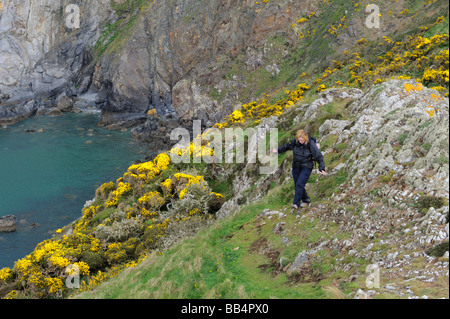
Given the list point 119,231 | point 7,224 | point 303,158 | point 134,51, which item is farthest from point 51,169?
point 303,158

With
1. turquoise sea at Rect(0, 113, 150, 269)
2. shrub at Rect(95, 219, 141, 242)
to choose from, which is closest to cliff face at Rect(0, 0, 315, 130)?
turquoise sea at Rect(0, 113, 150, 269)

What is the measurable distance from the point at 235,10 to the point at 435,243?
67033 millimetres

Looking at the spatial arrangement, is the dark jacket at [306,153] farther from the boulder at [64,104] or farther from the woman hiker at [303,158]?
the boulder at [64,104]

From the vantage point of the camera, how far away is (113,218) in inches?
874

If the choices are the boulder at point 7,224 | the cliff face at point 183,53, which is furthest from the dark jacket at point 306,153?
the cliff face at point 183,53

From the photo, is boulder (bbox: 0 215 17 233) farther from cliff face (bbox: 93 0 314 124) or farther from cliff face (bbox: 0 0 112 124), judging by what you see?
cliff face (bbox: 0 0 112 124)

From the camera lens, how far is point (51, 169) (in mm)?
53531

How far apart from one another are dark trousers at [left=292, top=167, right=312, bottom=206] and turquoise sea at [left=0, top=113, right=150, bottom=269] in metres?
28.7

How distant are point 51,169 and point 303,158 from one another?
49.2 meters

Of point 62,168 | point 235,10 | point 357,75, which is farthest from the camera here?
point 235,10

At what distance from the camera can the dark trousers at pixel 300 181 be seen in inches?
475

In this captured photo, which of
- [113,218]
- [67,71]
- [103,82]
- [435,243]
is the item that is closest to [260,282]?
[435,243]

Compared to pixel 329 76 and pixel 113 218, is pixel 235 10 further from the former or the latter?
pixel 113 218

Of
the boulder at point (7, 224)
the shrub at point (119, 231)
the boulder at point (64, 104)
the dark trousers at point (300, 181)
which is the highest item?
the dark trousers at point (300, 181)
